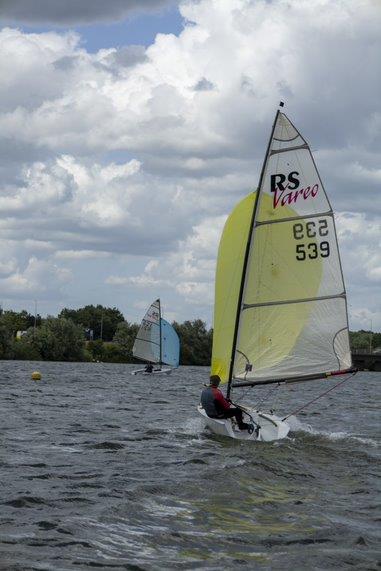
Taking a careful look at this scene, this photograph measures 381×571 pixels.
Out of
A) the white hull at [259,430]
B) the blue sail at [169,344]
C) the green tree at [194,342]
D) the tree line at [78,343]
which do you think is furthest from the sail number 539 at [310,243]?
the green tree at [194,342]

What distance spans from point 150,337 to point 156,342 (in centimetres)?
87

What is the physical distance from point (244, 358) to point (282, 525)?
10.9 m

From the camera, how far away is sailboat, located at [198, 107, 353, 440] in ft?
80.5

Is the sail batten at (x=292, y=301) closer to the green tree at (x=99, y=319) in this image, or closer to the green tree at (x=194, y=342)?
the green tree at (x=194, y=342)

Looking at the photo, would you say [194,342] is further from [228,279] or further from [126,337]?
[228,279]

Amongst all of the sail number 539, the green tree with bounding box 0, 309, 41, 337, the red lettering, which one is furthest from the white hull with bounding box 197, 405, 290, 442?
the green tree with bounding box 0, 309, 41, 337

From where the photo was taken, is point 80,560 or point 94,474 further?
point 94,474

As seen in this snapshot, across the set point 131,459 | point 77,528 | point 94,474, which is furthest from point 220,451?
point 77,528

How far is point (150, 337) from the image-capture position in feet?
265

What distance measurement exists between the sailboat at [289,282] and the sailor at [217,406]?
2.70 ft

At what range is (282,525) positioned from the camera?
45.5ft

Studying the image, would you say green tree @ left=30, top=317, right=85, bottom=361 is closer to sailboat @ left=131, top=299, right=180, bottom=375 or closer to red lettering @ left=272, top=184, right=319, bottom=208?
sailboat @ left=131, top=299, right=180, bottom=375

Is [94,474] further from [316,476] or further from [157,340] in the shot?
[157,340]

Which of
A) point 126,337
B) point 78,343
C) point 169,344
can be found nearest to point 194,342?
point 126,337
